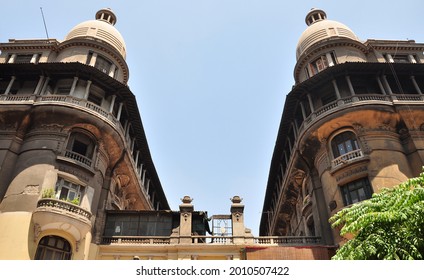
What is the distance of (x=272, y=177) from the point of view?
1699 inches

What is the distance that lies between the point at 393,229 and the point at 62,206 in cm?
2098

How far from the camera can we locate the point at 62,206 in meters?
24.1

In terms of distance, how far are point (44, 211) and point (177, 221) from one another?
10753mm

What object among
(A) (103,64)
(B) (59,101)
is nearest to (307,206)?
(B) (59,101)

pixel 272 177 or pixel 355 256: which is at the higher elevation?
pixel 272 177

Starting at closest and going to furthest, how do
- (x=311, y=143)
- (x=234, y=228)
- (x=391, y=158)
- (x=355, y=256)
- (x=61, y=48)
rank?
(x=355, y=256) < (x=391, y=158) < (x=234, y=228) < (x=311, y=143) < (x=61, y=48)

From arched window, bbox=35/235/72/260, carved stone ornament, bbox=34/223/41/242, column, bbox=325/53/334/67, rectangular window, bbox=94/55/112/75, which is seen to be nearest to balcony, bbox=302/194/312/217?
column, bbox=325/53/334/67

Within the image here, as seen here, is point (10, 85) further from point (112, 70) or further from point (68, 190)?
point (68, 190)

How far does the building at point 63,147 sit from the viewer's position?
23.7 m

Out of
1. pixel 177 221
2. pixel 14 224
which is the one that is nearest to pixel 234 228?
pixel 177 221

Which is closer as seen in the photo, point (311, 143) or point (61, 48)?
point (311, 143)

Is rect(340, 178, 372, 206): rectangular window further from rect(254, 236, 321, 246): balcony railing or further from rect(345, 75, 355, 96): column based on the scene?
rect(345, 75, 355, 96): column

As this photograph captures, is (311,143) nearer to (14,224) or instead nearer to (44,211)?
(44,211)
